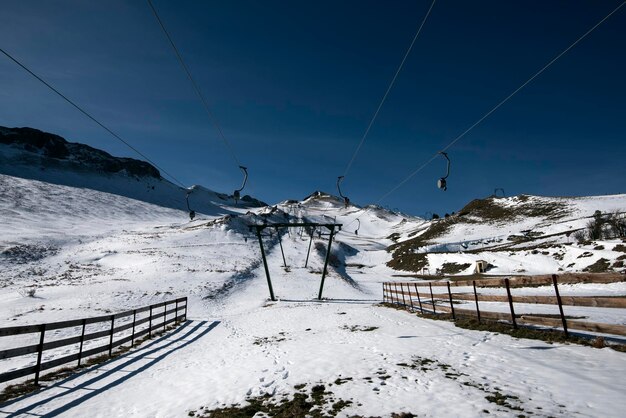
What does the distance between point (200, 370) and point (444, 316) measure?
1179 centimetres

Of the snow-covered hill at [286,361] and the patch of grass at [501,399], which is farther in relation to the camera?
the snow-covered hill at [286,361]

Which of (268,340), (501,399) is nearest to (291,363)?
(268,340)

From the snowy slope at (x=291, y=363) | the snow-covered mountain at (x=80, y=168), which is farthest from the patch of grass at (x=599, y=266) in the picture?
the snow-covered mountain at (x=80, y=168)

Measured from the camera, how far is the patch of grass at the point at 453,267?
58.4 metres

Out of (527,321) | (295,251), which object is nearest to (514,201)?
(295,251)

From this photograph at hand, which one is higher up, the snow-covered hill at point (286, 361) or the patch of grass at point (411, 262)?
the patch of grass at point (411, 262)

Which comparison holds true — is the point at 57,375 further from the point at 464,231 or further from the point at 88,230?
the point at 464,231

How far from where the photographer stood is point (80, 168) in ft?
492

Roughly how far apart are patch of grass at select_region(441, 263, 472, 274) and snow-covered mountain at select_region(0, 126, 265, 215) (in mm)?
95631

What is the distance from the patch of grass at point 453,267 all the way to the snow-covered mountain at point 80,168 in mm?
95631

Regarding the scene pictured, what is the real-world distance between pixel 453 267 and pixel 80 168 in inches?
6532

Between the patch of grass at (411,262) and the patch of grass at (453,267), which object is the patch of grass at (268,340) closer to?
the patch of grass at (453,267)

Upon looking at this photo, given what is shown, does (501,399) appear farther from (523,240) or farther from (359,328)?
(523,240)

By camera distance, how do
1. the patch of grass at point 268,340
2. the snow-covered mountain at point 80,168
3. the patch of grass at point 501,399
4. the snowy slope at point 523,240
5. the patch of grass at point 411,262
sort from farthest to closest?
the snow-covered mountain at point 80,168 < the patch of grass at point 411,262 < the snowy slope at point 523,240 < the patch of grass at point 268,340 < the patch of grass at point 501,399
